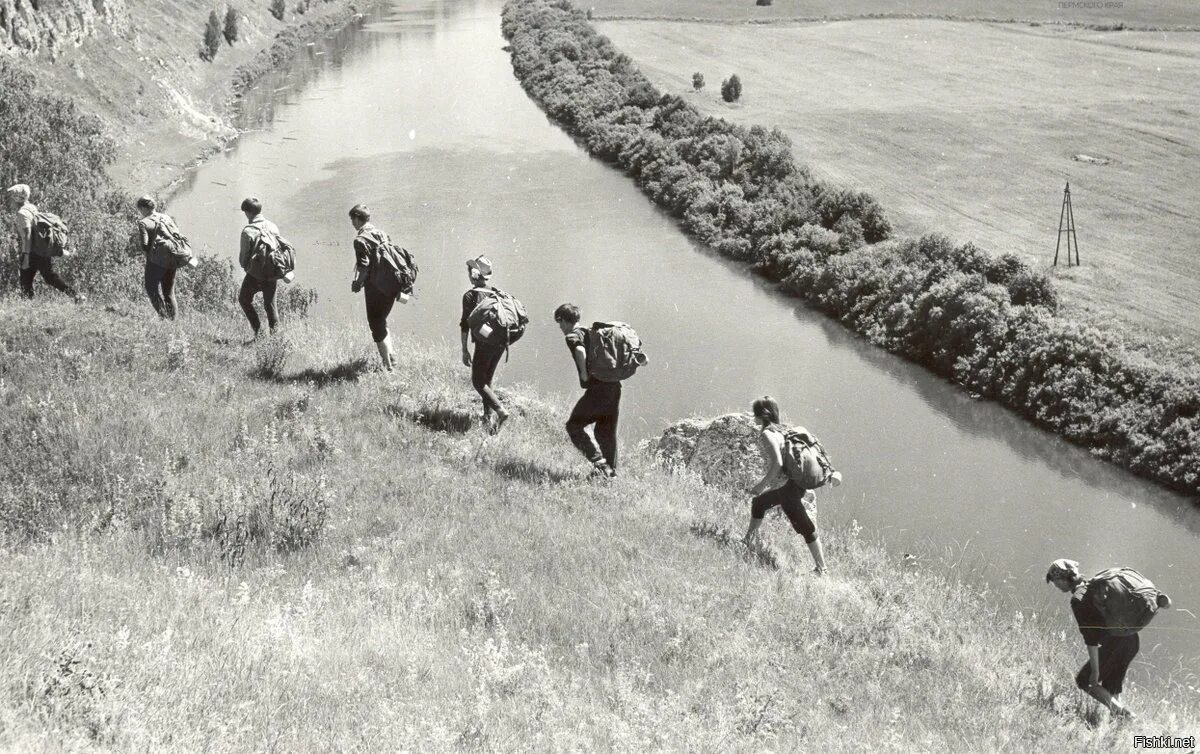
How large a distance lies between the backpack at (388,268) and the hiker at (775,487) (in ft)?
→ 15.5

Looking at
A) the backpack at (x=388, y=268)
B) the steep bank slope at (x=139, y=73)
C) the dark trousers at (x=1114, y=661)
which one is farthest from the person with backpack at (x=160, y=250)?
the steep bank slope at (x=139, y=73)

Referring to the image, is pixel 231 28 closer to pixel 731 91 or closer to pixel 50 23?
pixel 50 23

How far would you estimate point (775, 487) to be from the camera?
957cm

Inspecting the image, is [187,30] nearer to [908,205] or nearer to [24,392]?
[908,205]

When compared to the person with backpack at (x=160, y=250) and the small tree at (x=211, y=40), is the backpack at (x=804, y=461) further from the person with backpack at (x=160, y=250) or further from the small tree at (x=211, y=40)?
the small tree at (x=211, y=40)

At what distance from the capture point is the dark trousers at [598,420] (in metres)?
10.3

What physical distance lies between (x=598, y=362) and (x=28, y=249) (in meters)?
8.16

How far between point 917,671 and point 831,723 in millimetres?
1460

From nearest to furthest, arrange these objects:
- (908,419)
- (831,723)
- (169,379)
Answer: (831,723)
(169,379)
(908,419)

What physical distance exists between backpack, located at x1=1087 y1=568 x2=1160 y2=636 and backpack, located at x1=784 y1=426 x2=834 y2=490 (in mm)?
2229

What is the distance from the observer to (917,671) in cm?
797

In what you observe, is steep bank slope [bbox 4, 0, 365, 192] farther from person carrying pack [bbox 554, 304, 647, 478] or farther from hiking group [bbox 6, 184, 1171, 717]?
person carrying pack [bbox 554, 304, 647, 478]

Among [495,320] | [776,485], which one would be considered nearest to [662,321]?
[495,320]

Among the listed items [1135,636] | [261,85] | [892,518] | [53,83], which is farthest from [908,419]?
[261,85]
